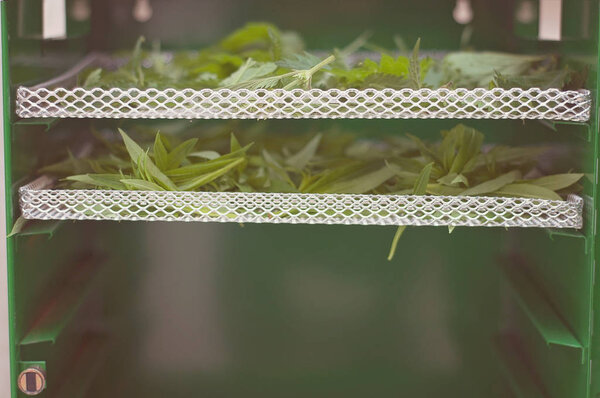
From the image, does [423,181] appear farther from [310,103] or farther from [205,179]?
[205,179]

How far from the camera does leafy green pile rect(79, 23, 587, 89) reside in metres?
1.25

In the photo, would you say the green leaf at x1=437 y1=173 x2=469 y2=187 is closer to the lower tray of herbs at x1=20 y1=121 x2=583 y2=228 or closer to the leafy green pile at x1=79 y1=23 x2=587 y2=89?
the lower tray of herbs at x1=20 y1=121 x2=583 y2=228

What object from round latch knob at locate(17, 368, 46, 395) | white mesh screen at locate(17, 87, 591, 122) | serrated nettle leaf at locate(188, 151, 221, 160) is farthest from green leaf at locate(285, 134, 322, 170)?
round latch knob at locate(17, 368, 46, 395)

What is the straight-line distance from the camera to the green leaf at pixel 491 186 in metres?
1.28

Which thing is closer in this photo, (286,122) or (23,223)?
(23,223)

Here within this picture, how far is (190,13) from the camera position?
1.67m

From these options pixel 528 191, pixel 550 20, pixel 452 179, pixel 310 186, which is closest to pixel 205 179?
pixel 310 186

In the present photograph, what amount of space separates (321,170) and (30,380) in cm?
67

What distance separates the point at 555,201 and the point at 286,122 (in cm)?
69

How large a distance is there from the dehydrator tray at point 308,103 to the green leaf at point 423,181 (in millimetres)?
109

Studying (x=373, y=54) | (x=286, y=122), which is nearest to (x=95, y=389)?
(x=286, y=122)

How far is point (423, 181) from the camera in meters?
1.25

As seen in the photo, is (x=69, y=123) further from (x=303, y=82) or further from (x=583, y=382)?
(x=583, y=382)

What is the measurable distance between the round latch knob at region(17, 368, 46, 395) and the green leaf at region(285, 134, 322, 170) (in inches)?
24.1
